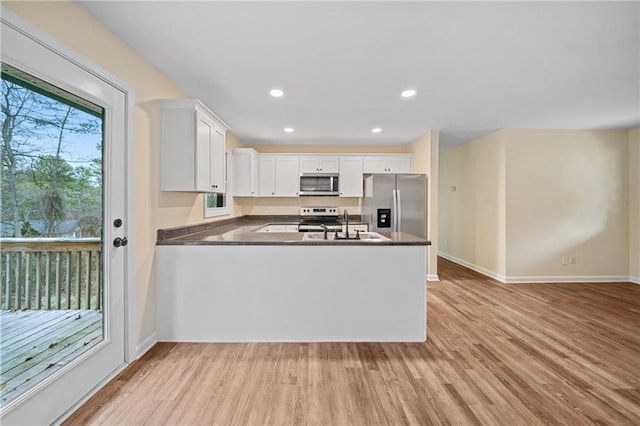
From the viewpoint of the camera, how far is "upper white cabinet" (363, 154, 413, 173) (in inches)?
208

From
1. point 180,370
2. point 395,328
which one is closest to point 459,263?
point 395,328

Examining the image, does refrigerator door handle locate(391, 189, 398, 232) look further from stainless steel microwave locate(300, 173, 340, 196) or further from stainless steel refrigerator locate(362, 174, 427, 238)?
stainless steel microwave locate(300, 173, 340, 196)

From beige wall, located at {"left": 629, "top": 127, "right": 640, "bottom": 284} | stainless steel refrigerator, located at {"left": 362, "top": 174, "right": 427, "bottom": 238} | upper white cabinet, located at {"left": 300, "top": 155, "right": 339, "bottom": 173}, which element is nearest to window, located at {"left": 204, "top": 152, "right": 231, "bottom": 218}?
upper white cabinet, located at {"left": 300, "top": 155, "right": 339, "bottom": 173}

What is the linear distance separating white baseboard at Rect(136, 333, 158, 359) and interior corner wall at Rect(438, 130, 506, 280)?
4.94 metres

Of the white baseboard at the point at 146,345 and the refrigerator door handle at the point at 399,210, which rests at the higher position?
the refrigerator door handle at the point at 399,210

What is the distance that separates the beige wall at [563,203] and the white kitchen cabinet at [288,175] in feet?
11.4

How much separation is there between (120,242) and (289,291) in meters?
1.37

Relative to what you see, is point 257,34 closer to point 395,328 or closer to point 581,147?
point 395,328

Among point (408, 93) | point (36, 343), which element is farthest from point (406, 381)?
point (408, 93)

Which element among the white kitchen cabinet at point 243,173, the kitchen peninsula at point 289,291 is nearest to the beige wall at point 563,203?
the kitchen peninsula at point 289,291

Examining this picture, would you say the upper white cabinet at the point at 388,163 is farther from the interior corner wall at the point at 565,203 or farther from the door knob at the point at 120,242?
the door knob at the point at 120,242

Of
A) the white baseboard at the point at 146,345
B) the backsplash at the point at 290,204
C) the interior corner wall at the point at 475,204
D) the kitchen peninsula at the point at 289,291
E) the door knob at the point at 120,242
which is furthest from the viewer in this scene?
the backsplash at the point at 290,204

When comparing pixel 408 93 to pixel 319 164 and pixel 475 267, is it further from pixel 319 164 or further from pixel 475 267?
pixel 475 267

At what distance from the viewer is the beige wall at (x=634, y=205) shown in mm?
4410
